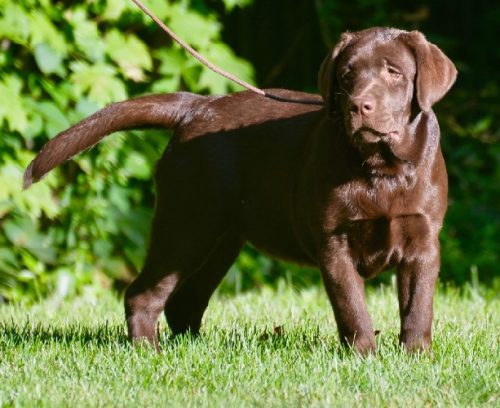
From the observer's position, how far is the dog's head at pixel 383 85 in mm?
3855

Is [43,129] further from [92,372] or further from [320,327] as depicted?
[92,372]

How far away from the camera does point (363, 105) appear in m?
3.79

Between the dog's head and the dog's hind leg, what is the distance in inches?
39.5

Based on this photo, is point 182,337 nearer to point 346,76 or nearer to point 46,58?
point 346,76

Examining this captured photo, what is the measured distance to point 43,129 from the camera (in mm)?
6055

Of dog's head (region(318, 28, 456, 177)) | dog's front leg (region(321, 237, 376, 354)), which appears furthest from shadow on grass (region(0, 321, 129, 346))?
dog's head (region(318, 28, 456, 177))

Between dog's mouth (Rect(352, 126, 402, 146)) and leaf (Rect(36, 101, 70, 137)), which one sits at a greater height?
dog's mouth (Rect(352, 126, 402, 146))

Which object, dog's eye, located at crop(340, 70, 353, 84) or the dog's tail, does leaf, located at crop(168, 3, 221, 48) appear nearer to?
the dog's tail

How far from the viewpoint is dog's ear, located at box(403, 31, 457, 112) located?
3.95 m

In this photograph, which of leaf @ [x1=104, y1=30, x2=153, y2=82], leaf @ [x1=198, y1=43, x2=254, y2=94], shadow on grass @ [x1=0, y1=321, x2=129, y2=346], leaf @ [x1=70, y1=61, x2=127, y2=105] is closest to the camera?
shadow on grass @ [x1=0, y1=321, x2=129, y2=346]

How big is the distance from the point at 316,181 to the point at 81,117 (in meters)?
2.37

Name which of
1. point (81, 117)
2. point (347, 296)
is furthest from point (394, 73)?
point (81, 117)

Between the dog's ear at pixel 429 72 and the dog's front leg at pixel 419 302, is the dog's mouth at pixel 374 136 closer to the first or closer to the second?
the dog's ear at pixel 429 72

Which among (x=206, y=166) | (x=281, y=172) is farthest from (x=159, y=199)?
(x=281, y=172)
